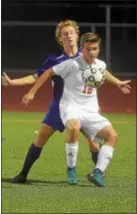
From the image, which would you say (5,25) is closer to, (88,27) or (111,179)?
(88,27)

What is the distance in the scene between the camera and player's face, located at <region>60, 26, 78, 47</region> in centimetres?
888

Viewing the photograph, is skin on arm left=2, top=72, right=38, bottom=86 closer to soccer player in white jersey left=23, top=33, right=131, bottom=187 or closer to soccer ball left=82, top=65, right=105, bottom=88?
soccer player in white jersey left=23, top=33, right=131, bottom=187

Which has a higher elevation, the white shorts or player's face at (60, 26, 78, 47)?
player's face at (60, 26, 78, 47)

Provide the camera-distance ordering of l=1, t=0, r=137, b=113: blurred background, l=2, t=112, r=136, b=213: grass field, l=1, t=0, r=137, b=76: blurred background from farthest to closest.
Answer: l=1, t=0, r=137, b=76: blurred background
l=1, t=0, r=137, b=113: blurred background
l=2, t=112, r=136, b=213: grass field

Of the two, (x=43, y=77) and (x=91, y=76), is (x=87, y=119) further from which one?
(x=43, y=77)

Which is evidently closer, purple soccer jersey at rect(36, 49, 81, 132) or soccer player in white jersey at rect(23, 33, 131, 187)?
soccer player in white jersey at rect(23, 33, 131, 187)

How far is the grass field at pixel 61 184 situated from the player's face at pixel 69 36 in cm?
145

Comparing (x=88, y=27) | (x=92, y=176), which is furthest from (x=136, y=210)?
(x=88, y=27)

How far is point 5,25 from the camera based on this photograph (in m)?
21.9

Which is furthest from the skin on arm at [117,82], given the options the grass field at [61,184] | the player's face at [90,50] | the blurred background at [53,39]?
the blurred background at [53,39]

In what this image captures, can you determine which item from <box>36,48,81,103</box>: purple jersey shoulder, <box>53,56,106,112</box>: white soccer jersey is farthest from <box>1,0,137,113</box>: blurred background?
<box>53,56,106,112</box>: white soccer jersey

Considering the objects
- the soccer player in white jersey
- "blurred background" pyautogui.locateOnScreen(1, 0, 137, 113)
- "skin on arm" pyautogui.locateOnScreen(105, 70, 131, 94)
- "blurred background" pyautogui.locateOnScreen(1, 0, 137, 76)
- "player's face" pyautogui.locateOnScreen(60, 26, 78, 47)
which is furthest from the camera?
"blurred background" pyautogui.locateOnScreen(1, 0, 137, 76)

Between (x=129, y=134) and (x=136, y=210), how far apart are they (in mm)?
7194

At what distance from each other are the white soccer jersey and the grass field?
83 cm
